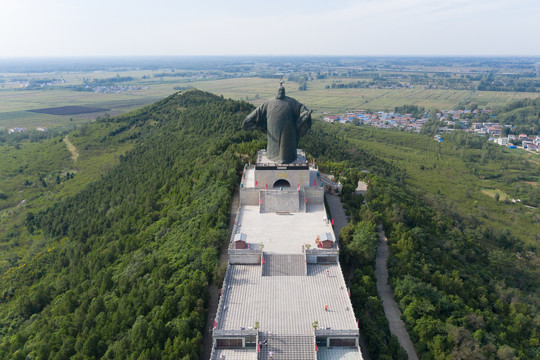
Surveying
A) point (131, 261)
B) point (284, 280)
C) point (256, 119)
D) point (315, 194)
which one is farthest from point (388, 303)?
point (131, 261)

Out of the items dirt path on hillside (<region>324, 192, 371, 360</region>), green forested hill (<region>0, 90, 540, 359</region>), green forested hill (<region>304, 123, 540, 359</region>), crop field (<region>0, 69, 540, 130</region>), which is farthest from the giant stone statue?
crop field (<region>0, 69, 540, 130</region>)

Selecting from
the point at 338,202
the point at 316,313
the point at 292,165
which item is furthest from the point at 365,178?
the point at 316,313

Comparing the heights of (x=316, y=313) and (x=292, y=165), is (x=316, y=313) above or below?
below

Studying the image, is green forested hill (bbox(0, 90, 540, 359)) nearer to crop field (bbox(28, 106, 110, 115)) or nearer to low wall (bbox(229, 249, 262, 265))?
low wall (bbox(229, 249, 262, 265))

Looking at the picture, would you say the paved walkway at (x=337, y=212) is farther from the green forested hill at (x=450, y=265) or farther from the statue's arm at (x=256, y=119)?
the statue's arm at (x=256, y=119)

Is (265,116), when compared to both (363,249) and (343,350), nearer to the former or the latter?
(363,249)

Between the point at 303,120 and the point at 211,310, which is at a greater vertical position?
the point at 303,120

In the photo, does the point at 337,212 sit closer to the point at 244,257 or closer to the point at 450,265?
the point at 450,265

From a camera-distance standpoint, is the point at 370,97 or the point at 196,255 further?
the point at 370,97
